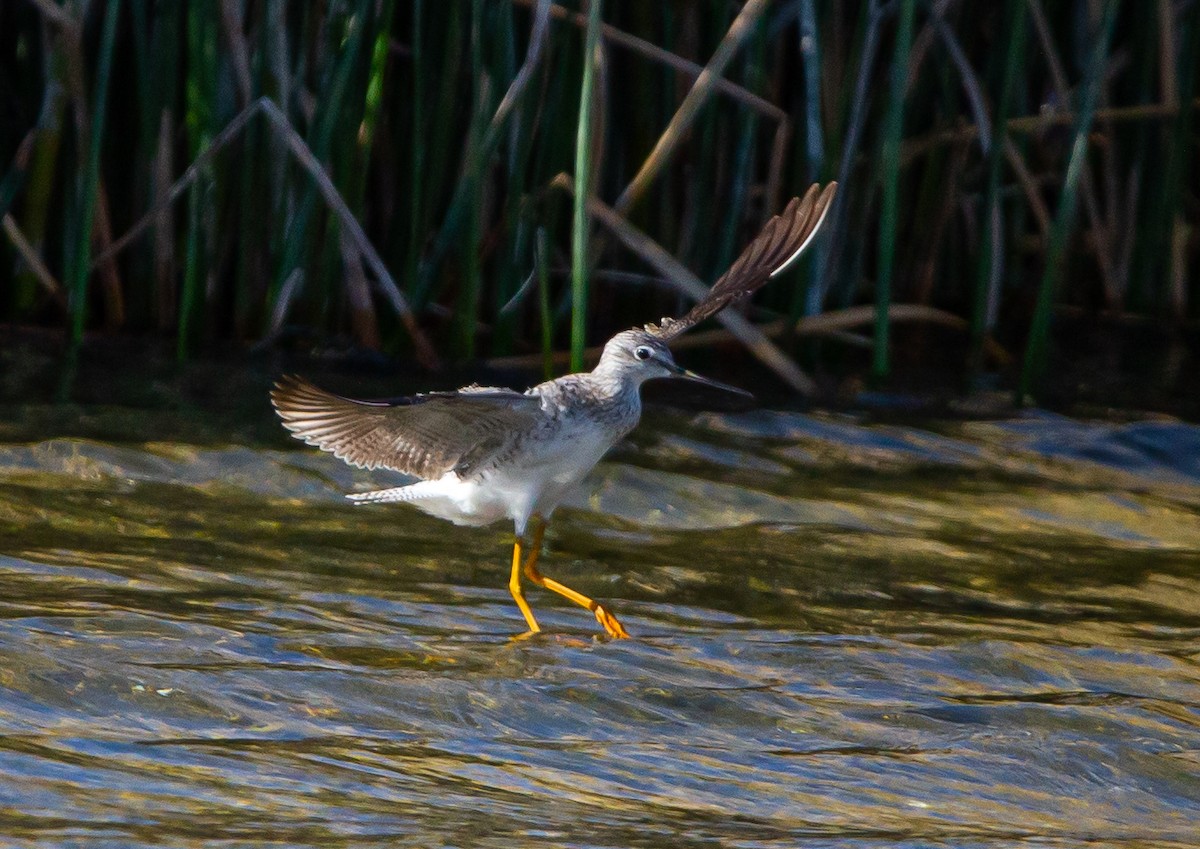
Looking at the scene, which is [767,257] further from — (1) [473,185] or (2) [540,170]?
(2) [540,170]

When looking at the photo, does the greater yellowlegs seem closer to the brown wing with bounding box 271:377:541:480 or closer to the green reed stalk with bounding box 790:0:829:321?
the brown wing with bounding box 271:377:541:480

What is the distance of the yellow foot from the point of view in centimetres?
425

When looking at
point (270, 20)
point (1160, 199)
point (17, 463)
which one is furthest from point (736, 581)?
point (1160, 199)

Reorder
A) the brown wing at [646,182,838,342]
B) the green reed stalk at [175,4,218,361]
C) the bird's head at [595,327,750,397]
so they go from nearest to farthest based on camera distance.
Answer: the brown wing at [646,182,838,342], the bird's head at [595,327,750,397], the green reed stalk at [175,4,218,361]

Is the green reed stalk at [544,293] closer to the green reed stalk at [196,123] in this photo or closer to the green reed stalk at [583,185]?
the green reed stalk at [583,185]

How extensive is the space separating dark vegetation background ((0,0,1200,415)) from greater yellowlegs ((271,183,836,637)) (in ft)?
2.97

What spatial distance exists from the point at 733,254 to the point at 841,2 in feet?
3.86

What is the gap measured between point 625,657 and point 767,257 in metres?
1.30

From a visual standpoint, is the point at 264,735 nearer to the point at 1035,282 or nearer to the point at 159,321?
the point at 159,321

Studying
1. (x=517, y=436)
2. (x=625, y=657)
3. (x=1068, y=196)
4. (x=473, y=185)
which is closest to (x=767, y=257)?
(x=517, y=436)

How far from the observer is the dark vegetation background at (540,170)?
248 inches

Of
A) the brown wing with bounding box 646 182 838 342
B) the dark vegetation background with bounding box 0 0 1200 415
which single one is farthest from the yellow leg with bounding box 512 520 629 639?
the dark vegetation background with bounding box 0 0 1200 415

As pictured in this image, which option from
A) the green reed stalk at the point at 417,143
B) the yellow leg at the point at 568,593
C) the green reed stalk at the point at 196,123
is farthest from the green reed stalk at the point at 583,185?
the green reed stalk at the point at 196,123

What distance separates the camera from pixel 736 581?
4.92 metres
